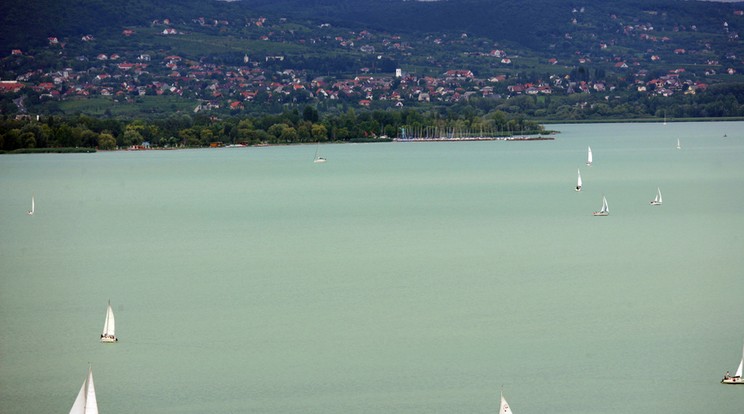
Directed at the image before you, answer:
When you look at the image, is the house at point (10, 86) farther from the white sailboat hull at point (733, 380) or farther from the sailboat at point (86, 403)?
the sailboat at point (86, 403)

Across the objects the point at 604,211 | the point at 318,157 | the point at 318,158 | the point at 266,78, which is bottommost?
the point at 318,157

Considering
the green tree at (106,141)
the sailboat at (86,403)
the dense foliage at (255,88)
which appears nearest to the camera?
the sailboat at (86,403)

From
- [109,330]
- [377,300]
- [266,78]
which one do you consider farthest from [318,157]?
[266,78]

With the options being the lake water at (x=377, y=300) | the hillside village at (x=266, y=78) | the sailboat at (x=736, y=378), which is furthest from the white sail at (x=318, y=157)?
the sailboat at (x=736, y=378)

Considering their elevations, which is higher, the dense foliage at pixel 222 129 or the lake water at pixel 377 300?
the lake water at pixel 377 300

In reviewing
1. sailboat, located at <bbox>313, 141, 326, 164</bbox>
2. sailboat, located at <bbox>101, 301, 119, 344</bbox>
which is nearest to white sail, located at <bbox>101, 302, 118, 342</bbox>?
sailboat, located at <bbox>101, 301, 119, 344</bbox>

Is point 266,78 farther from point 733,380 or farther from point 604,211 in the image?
point 733,380

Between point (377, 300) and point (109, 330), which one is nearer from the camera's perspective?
point (109, 330)

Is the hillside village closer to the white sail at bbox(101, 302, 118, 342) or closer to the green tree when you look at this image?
the green tree

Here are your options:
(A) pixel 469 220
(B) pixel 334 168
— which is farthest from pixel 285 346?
(B) pixel 334 168
